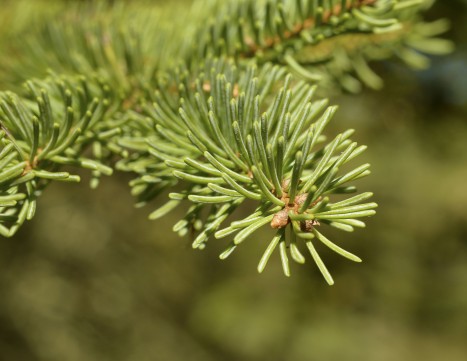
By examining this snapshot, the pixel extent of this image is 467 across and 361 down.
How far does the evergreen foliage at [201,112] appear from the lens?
306mm

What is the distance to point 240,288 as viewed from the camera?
6.21 ft

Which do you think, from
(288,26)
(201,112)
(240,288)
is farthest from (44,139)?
(240,288)

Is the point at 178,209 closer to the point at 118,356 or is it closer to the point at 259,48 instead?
the point at 118,356

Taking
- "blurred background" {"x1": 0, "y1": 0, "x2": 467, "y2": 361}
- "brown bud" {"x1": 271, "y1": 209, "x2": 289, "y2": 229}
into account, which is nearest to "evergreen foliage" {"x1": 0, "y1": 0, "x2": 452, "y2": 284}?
"brown bud" {"x1": 271, "y1": 209, "x2": 289, "y2": 229}

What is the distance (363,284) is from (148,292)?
799 millimetres

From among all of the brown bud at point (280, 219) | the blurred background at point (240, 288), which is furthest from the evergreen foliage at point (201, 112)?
the blurred background at point (240, 288)

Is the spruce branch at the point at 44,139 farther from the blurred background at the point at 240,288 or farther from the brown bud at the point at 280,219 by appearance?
the blurred background at the point at 240,288

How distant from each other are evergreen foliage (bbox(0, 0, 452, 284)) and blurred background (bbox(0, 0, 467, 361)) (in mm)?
938

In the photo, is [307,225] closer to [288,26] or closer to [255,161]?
[255,161]

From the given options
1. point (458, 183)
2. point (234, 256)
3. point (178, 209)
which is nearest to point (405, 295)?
point (458, 183)

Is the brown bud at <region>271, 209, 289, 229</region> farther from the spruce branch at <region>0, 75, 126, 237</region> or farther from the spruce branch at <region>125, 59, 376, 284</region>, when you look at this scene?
the spruce branch at <region>0, 75, 126, 237</region>

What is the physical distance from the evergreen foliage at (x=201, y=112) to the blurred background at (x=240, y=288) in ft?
3.08

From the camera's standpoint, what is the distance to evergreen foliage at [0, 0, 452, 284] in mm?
306

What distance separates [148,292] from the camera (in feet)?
6.16
